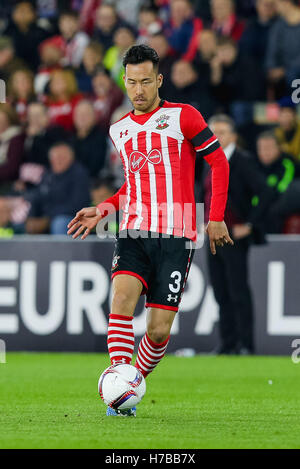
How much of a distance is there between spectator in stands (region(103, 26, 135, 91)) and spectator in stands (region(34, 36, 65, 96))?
82cm

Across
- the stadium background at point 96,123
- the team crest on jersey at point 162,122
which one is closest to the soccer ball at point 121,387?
the team crest on jersey at point 162,122

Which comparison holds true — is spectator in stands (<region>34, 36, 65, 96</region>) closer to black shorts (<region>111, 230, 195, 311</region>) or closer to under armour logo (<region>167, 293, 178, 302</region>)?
black shorts (<region>111, 230, 195, 311</region>)

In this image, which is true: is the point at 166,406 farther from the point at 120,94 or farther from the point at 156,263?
the point at 120,94

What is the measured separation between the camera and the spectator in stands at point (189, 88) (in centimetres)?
1416

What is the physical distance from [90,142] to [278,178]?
2.89 m

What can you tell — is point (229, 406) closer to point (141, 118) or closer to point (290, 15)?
point (141, 118)

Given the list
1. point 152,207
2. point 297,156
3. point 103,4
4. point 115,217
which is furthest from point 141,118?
point 103,4

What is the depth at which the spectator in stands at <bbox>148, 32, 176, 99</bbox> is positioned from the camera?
14664 mm

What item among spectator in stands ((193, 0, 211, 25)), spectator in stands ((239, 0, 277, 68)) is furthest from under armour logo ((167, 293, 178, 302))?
spectator in stands ((193, 0, 211, 25))

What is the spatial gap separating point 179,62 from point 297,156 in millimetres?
2125

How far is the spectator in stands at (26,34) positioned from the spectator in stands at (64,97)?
1970 millimetres

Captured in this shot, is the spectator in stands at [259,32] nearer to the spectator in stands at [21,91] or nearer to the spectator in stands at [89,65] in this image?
the spectator in stands at [89,65]

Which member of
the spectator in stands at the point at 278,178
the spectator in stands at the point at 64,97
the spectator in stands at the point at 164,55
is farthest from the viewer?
the spectator in stands at the point at 64,97

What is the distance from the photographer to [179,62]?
1432 cm
